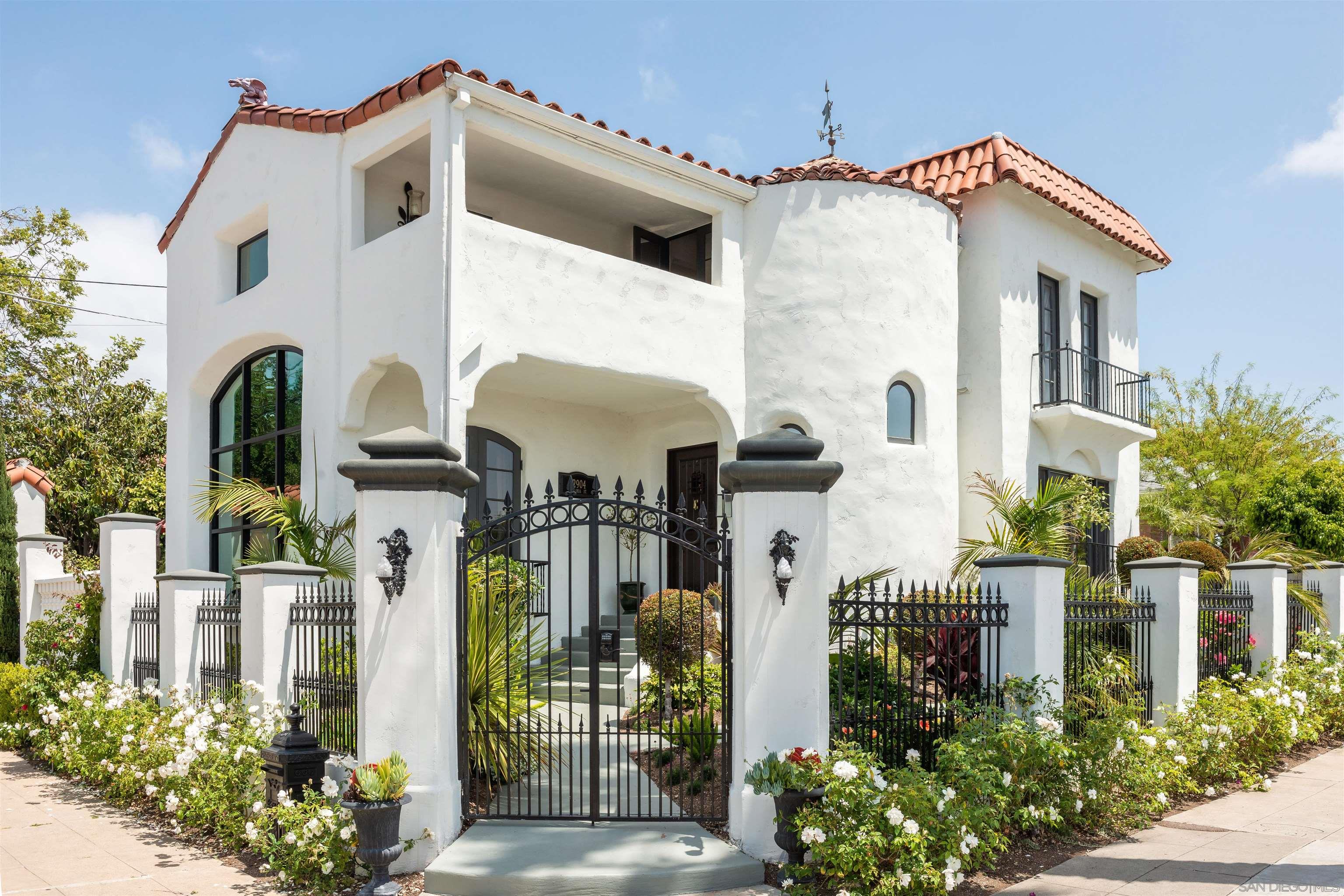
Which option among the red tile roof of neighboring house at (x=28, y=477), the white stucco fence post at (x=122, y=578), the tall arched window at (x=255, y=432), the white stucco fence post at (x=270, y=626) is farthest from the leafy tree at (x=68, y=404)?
the white stucco fence post at (x=270, y=626)

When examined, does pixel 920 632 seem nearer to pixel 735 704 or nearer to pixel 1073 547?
pixel 735 704

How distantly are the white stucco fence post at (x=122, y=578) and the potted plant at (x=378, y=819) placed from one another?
613 cm

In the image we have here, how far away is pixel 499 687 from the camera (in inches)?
283

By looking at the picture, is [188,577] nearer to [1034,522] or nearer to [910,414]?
[910,414]

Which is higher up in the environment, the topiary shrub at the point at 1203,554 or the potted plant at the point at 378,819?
the topiary shrub at the point at 1203,554

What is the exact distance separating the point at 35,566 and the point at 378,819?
30.1 feet

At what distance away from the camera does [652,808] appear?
7.15 meters

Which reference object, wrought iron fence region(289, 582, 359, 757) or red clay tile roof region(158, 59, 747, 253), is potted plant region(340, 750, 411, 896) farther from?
red clay tile roof region(158, 59, 747, 253)

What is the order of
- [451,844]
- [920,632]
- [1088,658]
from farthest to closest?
[920,632]
[1088,658]
[451,844]

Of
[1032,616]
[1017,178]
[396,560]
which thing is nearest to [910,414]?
[1017,178]

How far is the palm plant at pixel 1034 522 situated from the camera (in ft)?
37.8

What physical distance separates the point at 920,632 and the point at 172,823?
666 cm

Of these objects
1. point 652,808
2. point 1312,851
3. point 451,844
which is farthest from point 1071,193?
point 451,844

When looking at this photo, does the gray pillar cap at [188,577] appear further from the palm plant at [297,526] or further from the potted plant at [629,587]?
the potted plant at [629,587]
